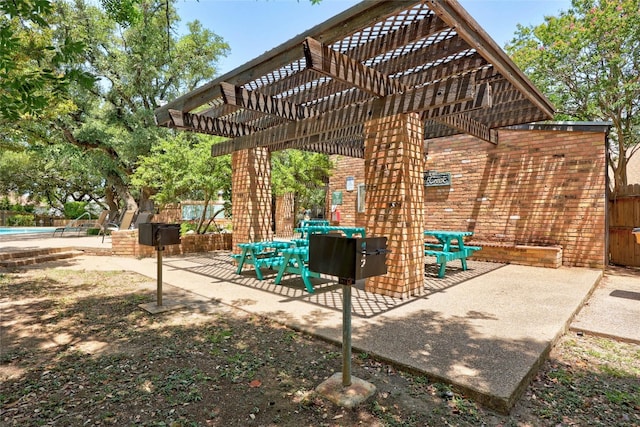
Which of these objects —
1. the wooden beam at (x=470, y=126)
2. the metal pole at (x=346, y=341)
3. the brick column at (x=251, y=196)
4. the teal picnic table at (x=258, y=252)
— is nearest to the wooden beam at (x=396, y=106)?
the brick column at (x=251, y=196)

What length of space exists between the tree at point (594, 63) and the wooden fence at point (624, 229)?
0.50 metres

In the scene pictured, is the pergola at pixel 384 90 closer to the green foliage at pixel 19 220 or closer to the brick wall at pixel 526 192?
the brick wall at pixel 526 192

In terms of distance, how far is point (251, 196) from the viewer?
271 inches

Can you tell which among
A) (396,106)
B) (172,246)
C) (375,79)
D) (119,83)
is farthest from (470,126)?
(119,83)

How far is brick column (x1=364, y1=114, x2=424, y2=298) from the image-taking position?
14.6ft

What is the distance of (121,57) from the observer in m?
13.3

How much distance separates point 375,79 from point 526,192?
5195mm

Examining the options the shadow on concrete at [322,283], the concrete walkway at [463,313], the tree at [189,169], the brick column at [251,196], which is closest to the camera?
the concrete walkway at [463,313]

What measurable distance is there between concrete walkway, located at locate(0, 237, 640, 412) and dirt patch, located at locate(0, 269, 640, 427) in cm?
14

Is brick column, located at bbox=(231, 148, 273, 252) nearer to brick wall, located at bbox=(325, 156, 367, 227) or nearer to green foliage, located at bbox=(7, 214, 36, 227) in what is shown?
brick wall, located at bbox=(325, 156, 367, 227)

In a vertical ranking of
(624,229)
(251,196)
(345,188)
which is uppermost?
(345,188)

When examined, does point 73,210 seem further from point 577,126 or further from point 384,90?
point 577,126

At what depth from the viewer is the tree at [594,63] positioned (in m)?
7.75

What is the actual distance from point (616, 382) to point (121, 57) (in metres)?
16.6
